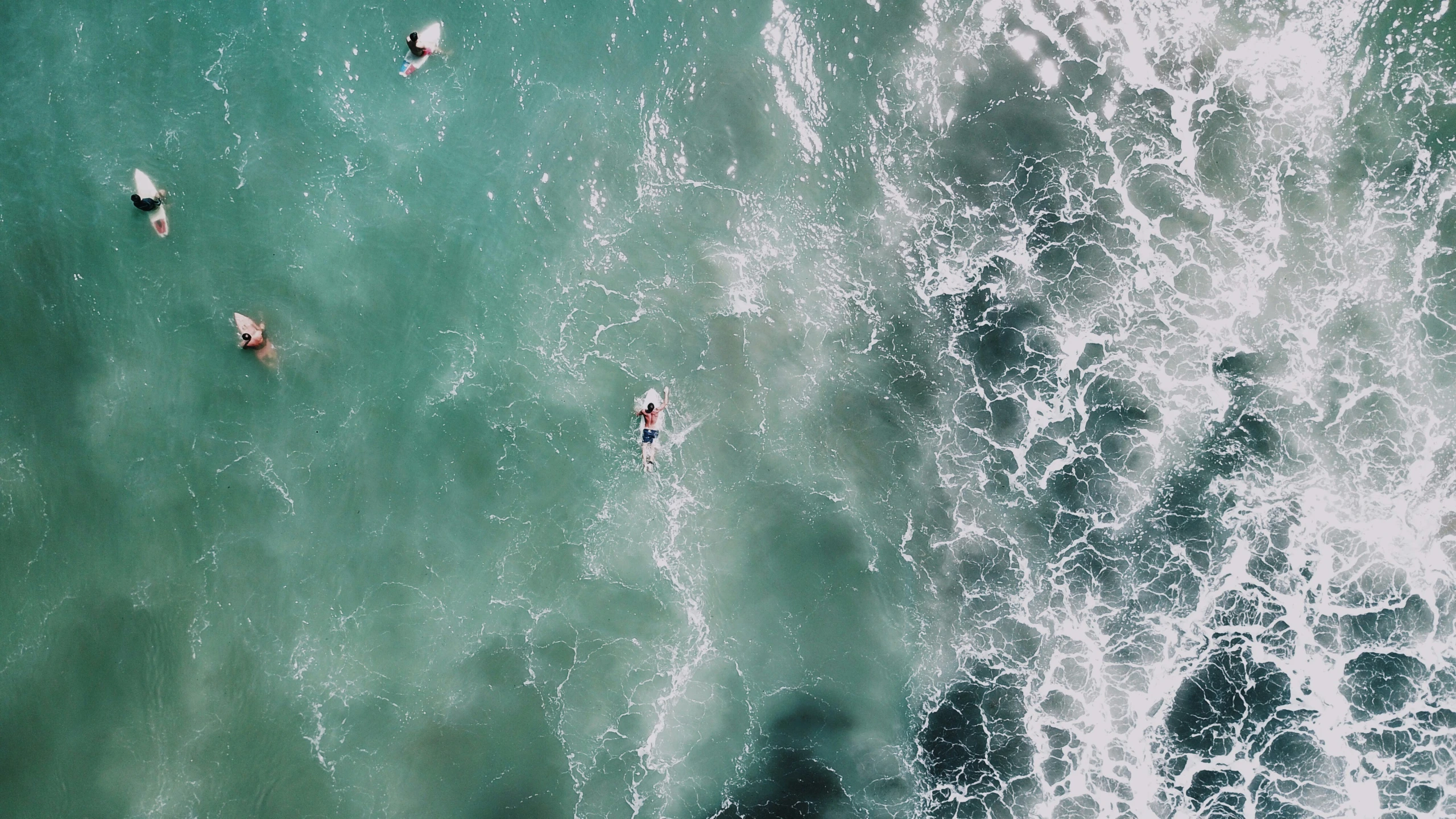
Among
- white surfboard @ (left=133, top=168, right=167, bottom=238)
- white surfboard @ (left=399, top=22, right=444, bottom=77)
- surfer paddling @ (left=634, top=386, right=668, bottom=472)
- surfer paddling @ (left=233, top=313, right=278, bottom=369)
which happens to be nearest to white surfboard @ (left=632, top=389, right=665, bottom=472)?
surfer paddling @ (left=634, top=386, right=668, bottom=472)

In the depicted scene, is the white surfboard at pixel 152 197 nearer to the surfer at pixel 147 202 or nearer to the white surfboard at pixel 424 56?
the surfer at pixel 147 202

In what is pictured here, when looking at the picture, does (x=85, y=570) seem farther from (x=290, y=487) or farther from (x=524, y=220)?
(x=524, y=220)

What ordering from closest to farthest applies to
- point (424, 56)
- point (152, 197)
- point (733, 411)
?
point (152, 197)
point (424, 56)
point (733, 411)

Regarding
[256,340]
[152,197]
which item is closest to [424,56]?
[152,197]

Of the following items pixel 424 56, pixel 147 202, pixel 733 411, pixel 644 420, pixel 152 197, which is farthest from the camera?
pixel 733 411

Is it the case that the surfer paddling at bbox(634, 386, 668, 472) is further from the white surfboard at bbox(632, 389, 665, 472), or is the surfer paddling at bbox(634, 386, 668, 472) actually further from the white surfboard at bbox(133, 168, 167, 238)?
the white surfboard at bbox(133, 168, 167, 238)

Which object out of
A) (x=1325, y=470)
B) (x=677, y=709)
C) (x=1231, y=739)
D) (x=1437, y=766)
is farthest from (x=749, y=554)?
(x=1437, y=766)

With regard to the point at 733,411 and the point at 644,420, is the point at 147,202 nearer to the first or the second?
the point at 644,420
